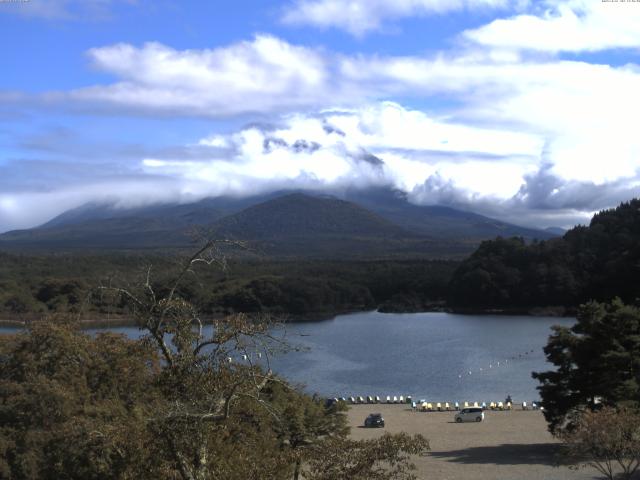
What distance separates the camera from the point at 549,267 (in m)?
64.4

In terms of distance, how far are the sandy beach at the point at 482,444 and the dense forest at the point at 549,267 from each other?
3651 cm

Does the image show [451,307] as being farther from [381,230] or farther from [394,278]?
[381,230]

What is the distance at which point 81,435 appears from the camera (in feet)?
23.9

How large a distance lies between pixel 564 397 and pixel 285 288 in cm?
4683

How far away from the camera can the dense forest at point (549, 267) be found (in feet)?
203

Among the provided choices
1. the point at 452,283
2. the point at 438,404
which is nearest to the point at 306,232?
the point at 452,283

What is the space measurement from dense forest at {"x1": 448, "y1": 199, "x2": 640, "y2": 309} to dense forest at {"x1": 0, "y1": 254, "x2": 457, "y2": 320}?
3754 mm

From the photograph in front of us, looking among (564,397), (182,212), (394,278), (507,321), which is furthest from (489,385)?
(182,212)

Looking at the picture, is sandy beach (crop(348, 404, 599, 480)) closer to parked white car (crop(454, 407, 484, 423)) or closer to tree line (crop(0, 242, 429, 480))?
parked white car (crop(454, 407, 484, 423))

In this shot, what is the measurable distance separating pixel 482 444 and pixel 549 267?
4616cm

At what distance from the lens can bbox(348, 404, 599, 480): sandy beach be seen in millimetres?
16361

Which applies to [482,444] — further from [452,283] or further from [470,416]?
[452,283]

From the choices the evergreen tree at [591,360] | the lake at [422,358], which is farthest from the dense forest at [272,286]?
the evergreen tree at [591,360]

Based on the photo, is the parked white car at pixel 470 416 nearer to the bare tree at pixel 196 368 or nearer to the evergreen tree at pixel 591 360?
the evergreen tree at pixel 591 360
